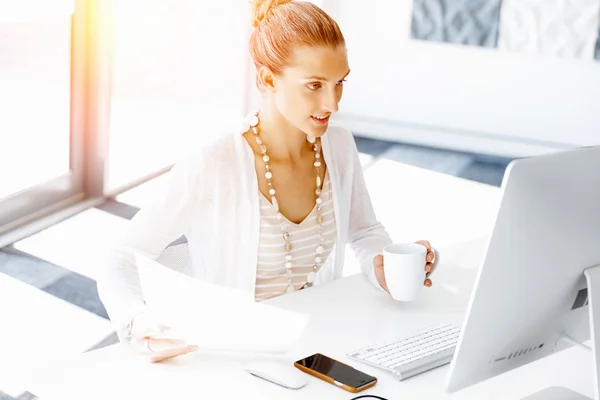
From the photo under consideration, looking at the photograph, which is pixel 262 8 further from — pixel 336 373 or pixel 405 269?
pixel 336 373

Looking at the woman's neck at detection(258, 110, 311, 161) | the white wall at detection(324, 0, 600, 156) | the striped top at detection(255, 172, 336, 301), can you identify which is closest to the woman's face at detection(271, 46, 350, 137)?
the woman's neck at detection(258, 110, 311, 161)

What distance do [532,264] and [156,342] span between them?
0.66 m

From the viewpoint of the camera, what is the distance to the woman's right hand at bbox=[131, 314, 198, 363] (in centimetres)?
150

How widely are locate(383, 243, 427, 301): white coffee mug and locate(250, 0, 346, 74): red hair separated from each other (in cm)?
47

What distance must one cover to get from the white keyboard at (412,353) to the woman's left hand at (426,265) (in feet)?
0.54

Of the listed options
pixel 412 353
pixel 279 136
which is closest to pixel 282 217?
pixel 279 136

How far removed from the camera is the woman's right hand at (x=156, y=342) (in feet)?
4.92

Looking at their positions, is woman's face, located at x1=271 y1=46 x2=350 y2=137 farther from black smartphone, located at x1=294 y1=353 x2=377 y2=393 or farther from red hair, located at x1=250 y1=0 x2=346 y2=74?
black smartphone, located at x1=294 y1=353 x2=377 y2=393

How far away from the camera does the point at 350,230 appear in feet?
7.19

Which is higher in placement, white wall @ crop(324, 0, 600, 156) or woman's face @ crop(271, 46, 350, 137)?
woman's face @ crop(271, 46, 350, 137)

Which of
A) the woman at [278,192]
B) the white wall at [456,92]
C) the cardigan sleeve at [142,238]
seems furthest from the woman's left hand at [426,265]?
the white wall at [456,92]

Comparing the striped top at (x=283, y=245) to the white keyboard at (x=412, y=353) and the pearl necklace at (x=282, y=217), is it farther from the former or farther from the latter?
the white keyboard at (x=412, y=353)

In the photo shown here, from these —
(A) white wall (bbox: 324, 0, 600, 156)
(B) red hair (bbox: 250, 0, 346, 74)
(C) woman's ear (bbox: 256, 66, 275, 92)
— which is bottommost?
(A) white wall (bbox: 324, 0, 600, 156)

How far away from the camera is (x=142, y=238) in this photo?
72.1 inches
